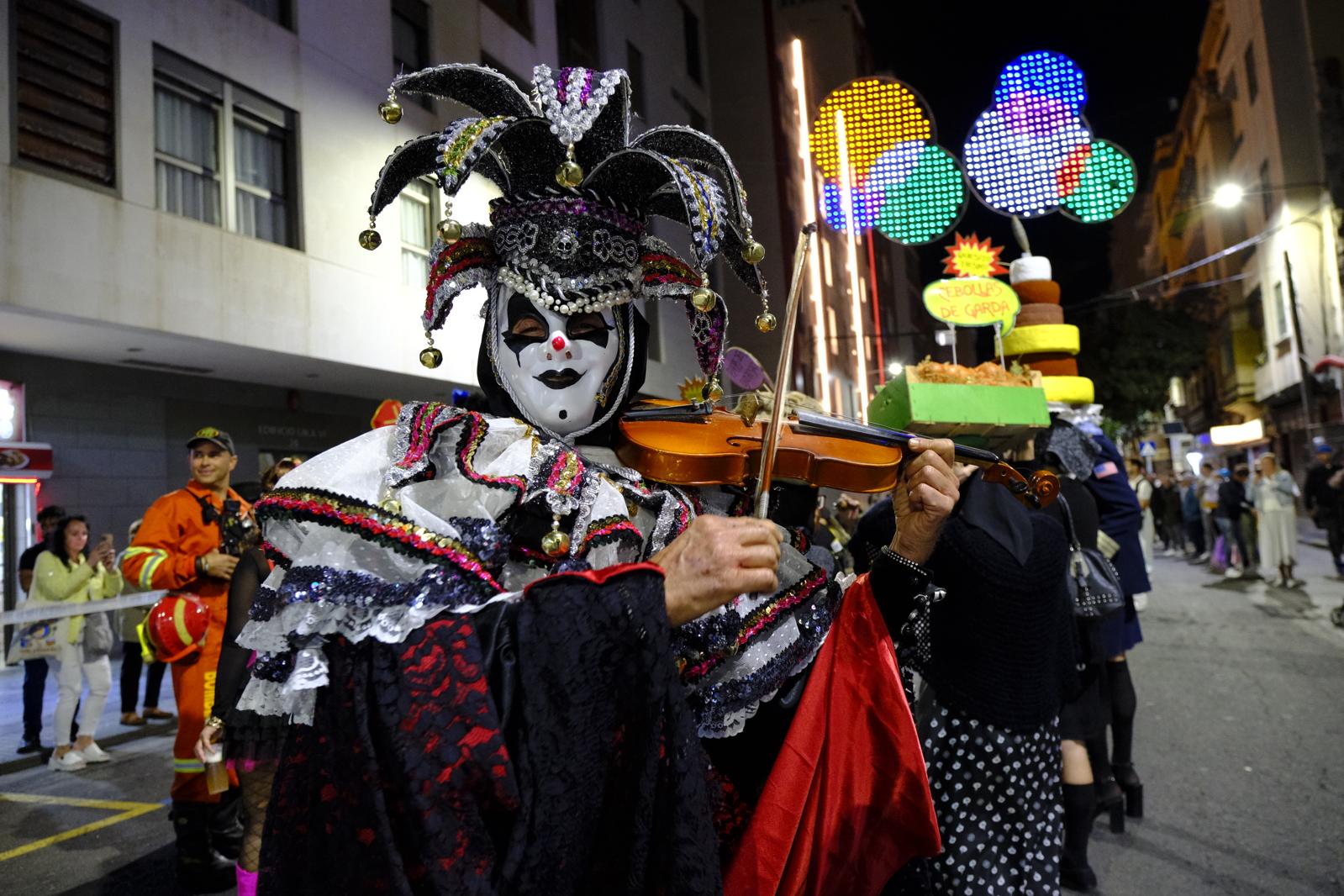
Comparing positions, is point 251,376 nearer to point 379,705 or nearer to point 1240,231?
point 379,705

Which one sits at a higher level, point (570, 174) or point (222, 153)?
point (222, 153)

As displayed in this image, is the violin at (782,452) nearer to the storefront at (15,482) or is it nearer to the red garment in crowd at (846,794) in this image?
the red garment in crowd at (846,794)

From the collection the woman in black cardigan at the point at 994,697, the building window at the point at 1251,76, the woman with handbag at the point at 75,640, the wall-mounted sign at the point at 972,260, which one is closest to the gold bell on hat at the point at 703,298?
the woman in black cardigan at the point at 994,697

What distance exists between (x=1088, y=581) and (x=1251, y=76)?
1059 inches

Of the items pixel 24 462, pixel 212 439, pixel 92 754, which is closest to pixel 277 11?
pixel 24 462

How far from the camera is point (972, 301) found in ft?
15.5

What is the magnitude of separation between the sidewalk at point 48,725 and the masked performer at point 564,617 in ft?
20.4

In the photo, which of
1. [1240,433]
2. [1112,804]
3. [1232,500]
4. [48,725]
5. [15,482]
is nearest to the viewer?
[1112,804]

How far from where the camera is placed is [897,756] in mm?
1666

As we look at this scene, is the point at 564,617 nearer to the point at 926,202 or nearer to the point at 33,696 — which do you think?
the point at 926,202

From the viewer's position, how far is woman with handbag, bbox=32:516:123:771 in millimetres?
6141

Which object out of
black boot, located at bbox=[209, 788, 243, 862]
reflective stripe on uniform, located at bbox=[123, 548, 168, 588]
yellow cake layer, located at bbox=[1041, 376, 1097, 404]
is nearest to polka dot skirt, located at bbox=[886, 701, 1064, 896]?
yellow cake layer, located at bbox=[1041, 376, 1097, 404]

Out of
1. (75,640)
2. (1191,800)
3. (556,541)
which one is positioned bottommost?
(1191,800)

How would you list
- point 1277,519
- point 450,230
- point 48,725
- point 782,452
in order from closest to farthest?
1. point 450,230
2. point 782,452
3. point 48,725
4. point 1277,519
